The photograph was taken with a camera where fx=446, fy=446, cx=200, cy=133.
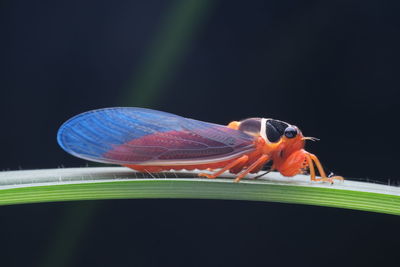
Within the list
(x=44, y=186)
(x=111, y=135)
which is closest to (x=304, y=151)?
(x=111, y=135)

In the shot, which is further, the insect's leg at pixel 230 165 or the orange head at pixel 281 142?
the orange head at pixel 281 142

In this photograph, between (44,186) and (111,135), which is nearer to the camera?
(44,186)

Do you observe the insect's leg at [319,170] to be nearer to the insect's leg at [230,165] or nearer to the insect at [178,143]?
the insect at [178,143]

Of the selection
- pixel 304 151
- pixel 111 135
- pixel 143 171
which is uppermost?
pixel 304 151

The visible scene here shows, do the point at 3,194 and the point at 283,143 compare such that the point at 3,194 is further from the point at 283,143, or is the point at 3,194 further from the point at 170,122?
the point at 283,143

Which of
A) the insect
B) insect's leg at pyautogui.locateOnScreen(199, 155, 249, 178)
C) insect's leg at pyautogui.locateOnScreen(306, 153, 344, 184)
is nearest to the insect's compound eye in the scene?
the insect

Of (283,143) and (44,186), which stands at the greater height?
(283,143)

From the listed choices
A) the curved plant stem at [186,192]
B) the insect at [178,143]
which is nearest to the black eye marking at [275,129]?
the insect at [178,143]

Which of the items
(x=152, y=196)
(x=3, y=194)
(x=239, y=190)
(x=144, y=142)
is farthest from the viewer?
(x=144, y=142)
